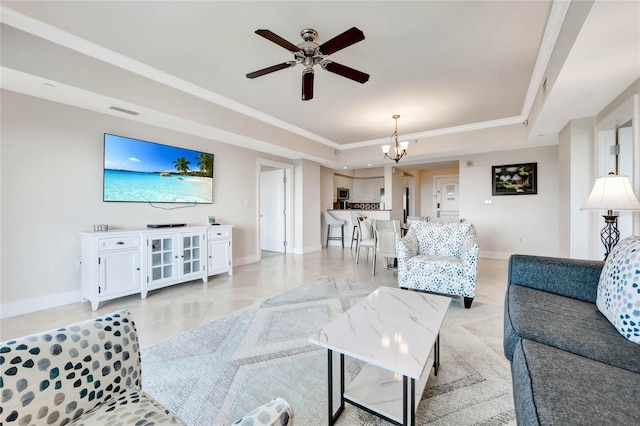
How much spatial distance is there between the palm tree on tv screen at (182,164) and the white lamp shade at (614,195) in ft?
15.5

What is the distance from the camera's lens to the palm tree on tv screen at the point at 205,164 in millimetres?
4172

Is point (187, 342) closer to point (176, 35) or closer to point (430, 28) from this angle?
point (176, 35)

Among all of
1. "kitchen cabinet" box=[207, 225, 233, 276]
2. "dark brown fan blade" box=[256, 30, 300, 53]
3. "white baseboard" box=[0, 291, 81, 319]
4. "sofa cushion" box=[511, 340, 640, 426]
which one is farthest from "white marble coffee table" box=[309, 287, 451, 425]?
"white baseboard" box=[0, 291, 81, 319]

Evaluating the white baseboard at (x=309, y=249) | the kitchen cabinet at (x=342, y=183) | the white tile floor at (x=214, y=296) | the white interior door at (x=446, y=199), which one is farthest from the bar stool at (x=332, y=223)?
the white interior door at (x=446, y=199)

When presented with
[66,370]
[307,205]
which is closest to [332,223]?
[307,205]

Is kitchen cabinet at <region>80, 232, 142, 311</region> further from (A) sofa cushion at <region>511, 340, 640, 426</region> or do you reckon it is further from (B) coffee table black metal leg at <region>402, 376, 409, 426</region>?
(A) sofa cushion at <region>511, 340, 640, 426</region>

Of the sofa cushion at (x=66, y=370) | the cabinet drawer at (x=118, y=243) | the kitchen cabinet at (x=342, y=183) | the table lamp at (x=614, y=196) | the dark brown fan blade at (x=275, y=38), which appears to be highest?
the dark brown fan blade at (x=275, y=38)

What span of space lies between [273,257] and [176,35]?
428 centimetres

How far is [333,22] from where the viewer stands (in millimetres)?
2184

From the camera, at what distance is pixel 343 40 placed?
192 cm

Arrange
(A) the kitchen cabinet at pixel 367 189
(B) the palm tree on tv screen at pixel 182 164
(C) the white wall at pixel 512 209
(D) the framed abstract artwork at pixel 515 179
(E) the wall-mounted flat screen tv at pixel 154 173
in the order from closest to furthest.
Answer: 1. (E) the wall-mounted flat screen tv at pixel 154 173
2. (B) the palm tree on tv screen at pixel 182 164
3. (C) the white wall at pixel 512 209
4. (D) the framed abstract artwork at pixel 515 179
5. (A) the kitchen cabinet at pixel 367 189

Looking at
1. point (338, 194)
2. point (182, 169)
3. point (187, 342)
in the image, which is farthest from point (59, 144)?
point (338, 194)

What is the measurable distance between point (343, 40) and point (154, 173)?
10.0 ft

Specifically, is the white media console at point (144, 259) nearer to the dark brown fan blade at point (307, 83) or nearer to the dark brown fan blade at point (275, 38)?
the dark brown fan blade at point (307, 83)
